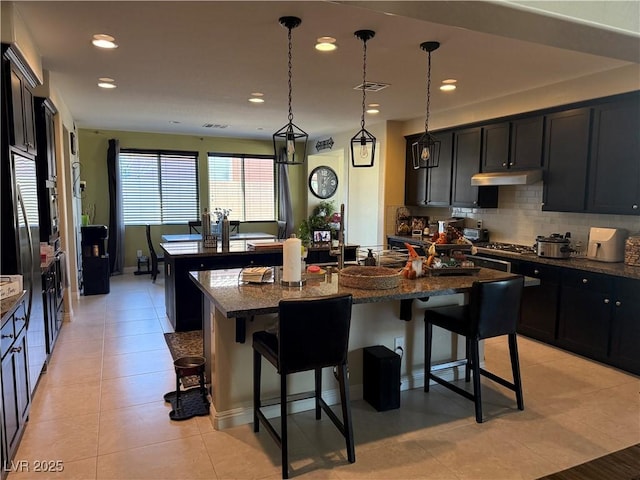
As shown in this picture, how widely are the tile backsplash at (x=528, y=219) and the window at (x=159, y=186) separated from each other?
5.09 metres

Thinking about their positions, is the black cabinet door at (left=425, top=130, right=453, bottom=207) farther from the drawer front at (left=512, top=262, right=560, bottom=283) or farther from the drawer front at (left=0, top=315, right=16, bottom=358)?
the drawer front at (left=0, top=315, right=16, bottom=358)

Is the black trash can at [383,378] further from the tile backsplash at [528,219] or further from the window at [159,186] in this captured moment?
the window at [159,186]

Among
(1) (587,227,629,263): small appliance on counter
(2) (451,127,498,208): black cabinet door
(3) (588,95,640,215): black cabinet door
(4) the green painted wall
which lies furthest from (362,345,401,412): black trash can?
(4) the green painted wall

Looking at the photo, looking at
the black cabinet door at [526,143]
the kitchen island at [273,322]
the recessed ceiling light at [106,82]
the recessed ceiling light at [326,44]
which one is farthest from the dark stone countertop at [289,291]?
the recessed ceiling light at [106,82]

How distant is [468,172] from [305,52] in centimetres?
295

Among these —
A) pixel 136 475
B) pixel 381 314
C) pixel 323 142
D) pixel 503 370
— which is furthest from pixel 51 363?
pixel 323 142

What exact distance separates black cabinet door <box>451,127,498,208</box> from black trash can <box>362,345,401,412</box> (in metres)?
3.06

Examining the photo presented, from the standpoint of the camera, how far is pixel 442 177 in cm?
593

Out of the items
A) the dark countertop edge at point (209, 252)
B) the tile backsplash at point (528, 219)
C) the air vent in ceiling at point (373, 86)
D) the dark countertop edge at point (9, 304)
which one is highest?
the air vent in ceiling at point (373, 86)

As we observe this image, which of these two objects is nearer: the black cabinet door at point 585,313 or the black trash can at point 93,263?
the black cabinet door at point 585,313

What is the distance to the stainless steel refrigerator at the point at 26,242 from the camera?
2.67 m

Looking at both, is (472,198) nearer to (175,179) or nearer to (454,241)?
(454,241)

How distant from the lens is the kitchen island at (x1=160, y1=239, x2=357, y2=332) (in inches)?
175

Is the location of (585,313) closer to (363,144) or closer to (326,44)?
(363,144)
